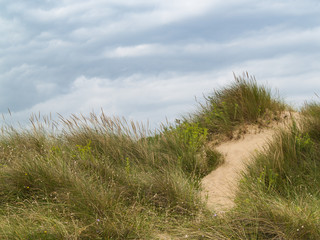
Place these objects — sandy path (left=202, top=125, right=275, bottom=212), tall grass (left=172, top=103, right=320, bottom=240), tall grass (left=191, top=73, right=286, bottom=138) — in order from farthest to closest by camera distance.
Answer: tall grass (left=191, top=73, right=286, bottom=138), sandy path (left=202, top=125, right=275, bottom=212), tall grass (left=172, top=103, right=320, bottom=240)

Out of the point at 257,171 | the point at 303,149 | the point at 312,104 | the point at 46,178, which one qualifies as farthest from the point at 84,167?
the point at 312,104

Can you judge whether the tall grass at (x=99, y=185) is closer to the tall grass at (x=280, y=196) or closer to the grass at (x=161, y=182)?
the grass at (x=161, y=182)

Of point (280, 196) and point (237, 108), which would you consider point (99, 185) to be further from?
point (237, 108)

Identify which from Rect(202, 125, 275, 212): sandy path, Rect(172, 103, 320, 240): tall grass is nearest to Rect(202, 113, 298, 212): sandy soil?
Rect(202, 125, 275, 212): sandy path

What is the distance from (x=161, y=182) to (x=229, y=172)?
216cm

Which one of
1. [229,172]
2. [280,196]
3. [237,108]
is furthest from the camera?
[237,108]

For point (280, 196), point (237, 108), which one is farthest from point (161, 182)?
point (237, 108)

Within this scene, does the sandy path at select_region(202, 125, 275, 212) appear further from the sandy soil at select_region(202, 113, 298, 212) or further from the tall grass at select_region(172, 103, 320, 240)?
the tall grass at select_region(172, 103, 320, 240)

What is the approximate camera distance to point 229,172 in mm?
7344

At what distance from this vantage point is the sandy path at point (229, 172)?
609 cm

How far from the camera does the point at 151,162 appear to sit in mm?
7574

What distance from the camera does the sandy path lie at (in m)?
6.09

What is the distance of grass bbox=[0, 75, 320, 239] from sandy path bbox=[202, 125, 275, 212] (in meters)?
0.24

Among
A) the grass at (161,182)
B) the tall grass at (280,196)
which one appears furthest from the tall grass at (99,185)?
the tall grass at (280,196)
